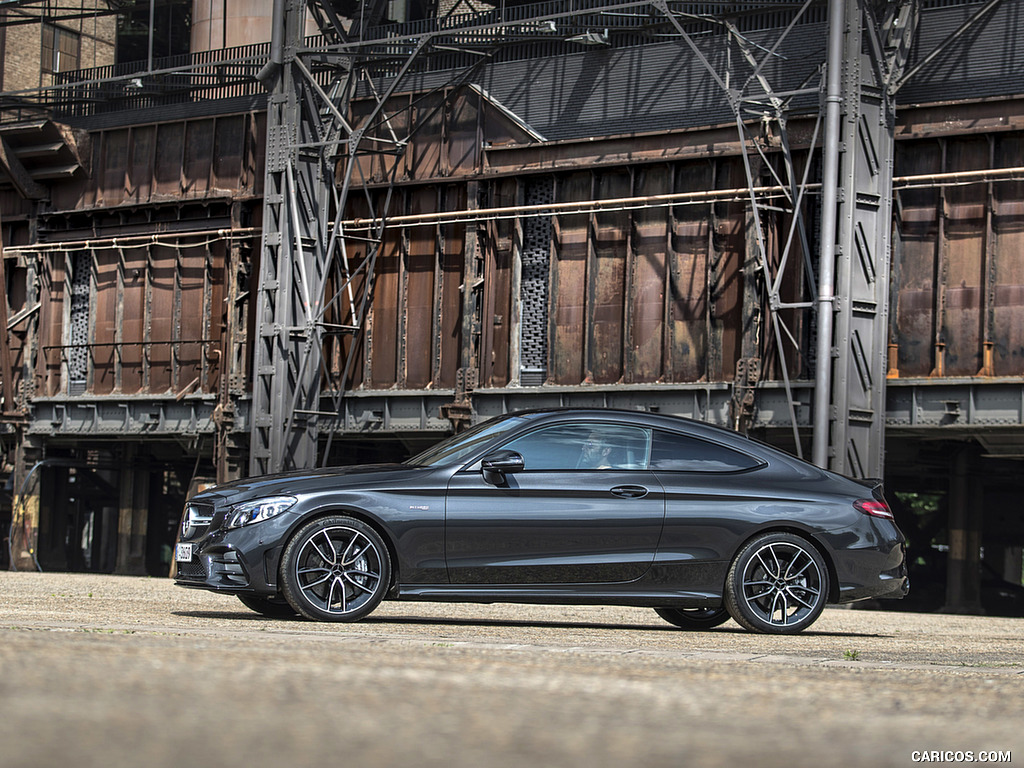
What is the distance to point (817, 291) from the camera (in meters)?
20.3

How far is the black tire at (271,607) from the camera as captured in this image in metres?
9.94

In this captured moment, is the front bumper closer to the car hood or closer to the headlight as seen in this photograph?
the headlight

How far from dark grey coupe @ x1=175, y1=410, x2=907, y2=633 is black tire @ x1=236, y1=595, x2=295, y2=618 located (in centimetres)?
48

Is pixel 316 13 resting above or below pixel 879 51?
above

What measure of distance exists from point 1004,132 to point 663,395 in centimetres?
637

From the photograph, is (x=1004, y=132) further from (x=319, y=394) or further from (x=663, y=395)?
(x=319, y=394)

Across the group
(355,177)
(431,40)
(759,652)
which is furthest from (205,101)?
(759,652)

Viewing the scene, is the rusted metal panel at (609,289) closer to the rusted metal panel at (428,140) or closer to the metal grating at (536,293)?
the metal grating at (536,293)

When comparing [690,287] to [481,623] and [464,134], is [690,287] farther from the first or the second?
[481,623]

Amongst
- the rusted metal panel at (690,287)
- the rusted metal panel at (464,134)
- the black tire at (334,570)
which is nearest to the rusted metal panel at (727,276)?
the rusted metal panel at (690,287)

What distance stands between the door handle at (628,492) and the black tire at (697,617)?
4.13 feet

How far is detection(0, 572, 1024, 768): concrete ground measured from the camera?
3291mm

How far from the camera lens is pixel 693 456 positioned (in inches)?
380

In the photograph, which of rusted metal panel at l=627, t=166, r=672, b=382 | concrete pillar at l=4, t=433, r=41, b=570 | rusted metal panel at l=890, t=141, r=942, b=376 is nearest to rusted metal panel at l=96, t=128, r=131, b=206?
concrete pillar at l=4, t=433, r=41, b=570
